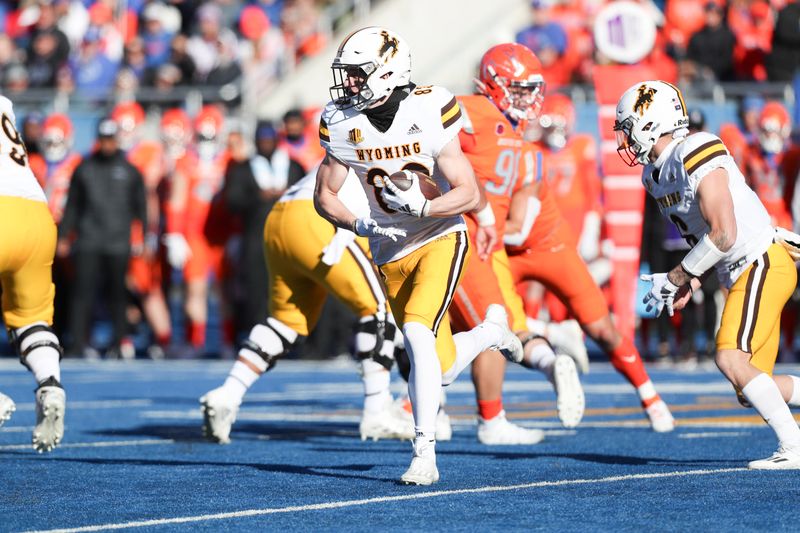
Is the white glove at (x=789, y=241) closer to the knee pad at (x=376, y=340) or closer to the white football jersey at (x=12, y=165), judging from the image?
the knee pad at (x=376, y=340)

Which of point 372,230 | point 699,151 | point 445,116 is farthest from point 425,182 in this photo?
point 699,151

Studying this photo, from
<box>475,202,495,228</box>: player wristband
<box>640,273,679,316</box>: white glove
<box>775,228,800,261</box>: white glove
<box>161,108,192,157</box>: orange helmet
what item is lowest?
<box>640,273,679,316</box>: white glove

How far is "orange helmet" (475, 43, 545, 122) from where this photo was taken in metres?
8.80

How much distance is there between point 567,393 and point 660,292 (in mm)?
A: 1475

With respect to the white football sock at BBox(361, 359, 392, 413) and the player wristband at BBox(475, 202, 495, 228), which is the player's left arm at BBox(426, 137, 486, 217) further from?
the white football sock at BBox(361, 359, 392, 413)

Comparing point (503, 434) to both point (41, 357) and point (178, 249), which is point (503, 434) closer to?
point (41, 357)

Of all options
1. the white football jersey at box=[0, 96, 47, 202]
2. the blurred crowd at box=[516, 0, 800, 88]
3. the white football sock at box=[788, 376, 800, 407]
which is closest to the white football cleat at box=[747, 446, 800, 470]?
the white football sock at box=[788, 376, 800, 407]

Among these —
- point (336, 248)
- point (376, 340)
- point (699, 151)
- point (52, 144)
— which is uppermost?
point (52, 144)

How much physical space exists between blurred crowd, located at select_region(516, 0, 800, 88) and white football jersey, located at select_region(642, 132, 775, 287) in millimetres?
9614

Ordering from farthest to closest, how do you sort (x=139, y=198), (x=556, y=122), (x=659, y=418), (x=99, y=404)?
(x=139, y=198) < (x=556, y=122) < (x=99, y=404) < (x=659, y=418)

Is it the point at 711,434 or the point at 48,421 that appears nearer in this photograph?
the point at 48,421

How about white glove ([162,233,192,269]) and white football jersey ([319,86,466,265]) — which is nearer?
white football jersey ([319,86,466,265])

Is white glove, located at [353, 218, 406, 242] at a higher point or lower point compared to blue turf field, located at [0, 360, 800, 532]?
higher

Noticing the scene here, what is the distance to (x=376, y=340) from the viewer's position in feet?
28.6
